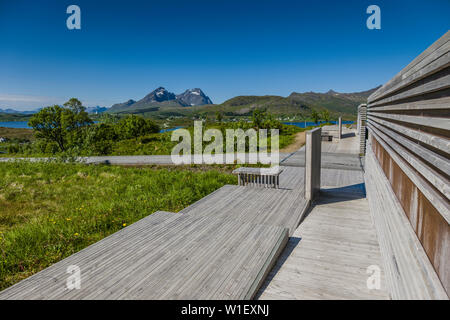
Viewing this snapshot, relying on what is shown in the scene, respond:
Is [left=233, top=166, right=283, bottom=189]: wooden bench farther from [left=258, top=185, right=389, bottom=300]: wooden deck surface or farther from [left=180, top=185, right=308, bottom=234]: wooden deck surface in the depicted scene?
[left=258, top=185, right=389, bottom=300]: wooden deck surface

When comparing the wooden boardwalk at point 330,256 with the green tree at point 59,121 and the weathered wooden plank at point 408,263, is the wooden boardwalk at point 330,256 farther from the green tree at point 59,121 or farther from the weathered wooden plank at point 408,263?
the green tree at point 59,121

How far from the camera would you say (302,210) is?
4.50 metres

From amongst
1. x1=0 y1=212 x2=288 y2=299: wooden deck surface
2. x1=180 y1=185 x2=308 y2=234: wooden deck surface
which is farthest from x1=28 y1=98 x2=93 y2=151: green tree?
x1=0 y1=212 x2=288 y2=299: wooden deck surface

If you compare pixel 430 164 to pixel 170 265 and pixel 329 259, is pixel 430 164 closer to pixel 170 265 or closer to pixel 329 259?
pixel 329 259

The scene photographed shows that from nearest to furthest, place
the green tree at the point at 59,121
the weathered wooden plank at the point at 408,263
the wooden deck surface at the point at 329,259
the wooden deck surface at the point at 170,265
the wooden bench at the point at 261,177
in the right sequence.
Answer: the weathered wooden plank at the point at 408,263, the wooden deck surface at the point at 170,265, the wooden deck surface at the point at 329,259, the wooden bench at the point at 261,177, the green tree at the point at 59,121

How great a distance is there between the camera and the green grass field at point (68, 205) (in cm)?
368

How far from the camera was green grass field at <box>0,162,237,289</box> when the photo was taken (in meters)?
3.68

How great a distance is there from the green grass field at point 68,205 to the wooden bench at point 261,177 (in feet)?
3.35

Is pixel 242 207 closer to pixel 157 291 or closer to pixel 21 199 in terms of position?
pixel 157 291

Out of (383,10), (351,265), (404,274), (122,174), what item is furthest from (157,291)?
(122,174)

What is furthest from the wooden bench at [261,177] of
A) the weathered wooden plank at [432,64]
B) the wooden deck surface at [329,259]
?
the weathered wooden plank at [432,64]

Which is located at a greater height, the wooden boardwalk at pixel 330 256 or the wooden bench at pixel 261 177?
the wooden bench at pixel 261 177

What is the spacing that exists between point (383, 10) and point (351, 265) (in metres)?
3.45

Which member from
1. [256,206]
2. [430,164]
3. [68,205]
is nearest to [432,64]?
[430,164]
